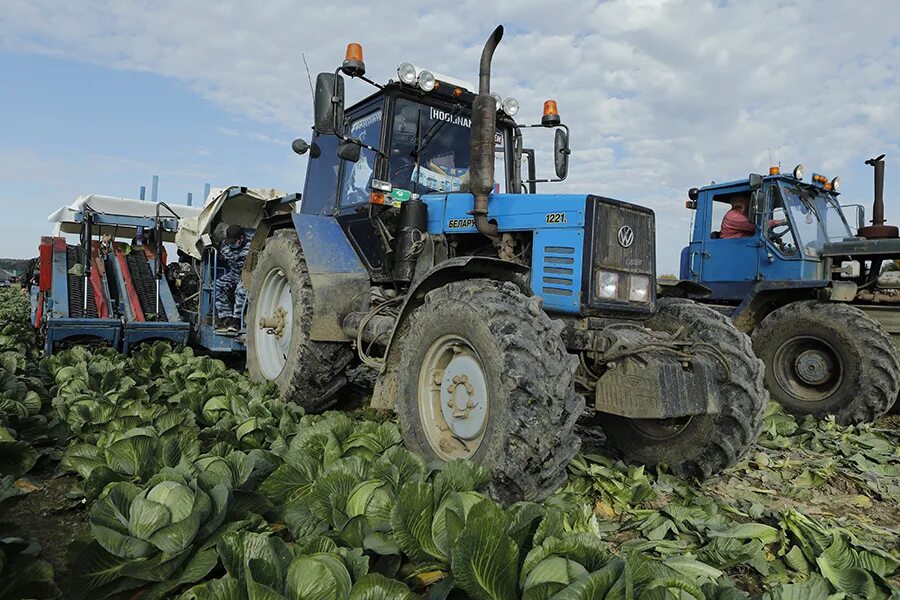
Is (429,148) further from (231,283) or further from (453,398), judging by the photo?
(231,283)

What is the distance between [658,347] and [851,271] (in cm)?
477

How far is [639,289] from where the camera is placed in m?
3.47

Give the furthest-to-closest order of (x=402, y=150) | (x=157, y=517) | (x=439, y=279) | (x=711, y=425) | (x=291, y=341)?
(x=291, y=341)
(x=402, y=150)
(x=439, y=279)
(x=711, y=425)
(x=157, y=517)

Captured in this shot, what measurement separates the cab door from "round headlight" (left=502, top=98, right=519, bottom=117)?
336 cm

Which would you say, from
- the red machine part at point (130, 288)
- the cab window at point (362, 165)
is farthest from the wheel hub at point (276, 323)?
the red machine part at point (130, 288)

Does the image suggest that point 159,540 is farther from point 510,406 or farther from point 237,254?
point 237,254

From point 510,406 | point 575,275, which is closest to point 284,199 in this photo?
point 575,275

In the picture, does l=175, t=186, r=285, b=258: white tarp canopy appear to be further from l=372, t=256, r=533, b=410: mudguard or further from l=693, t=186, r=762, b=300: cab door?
l=693, t=186, r=762, b=300: cab door

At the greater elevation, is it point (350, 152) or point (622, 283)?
point (350, 152)

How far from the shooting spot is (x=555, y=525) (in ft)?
6.15

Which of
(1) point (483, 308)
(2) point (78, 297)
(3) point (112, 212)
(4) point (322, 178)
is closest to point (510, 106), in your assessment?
(4) point (322, 178)

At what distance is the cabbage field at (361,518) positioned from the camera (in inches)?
63.1

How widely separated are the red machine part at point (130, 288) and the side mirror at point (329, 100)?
3.80m

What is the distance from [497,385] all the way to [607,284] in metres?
1.09
